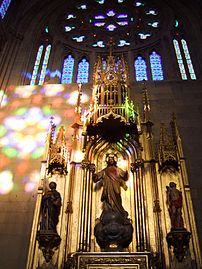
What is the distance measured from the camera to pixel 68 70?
14.5 meters

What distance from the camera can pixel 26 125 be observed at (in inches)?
447

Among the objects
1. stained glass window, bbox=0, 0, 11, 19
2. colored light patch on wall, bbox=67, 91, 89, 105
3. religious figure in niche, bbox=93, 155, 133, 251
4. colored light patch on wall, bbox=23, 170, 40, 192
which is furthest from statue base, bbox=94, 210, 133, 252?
stained glass window, bbox=0, 0, 11, 19

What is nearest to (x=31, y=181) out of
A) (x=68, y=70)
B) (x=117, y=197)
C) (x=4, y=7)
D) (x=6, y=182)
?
(x=6, y=182)

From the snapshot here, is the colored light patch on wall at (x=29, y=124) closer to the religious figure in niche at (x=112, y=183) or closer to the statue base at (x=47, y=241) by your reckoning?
the religious figure in niche at (x=112, y=183)

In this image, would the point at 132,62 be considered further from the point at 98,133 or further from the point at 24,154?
the point at 24,154

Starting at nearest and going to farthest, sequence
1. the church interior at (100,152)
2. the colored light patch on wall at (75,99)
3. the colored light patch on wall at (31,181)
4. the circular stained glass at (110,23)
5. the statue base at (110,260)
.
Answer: the statue base at (110,260), the church interior at (100,152), the colored light patch on wall at (31,181), the colored light patch on wall at (75,99), the circular stained glass at (110,23)

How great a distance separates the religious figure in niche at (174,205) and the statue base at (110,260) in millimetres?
1009

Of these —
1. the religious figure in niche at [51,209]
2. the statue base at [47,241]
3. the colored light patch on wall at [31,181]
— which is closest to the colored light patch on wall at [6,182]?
the colored light patch on wall at [31,181]

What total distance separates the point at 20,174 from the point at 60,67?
579 centimetres

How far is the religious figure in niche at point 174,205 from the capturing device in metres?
8.02

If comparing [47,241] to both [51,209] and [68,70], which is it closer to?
[51,209]

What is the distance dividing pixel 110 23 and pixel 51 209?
36.4 feet

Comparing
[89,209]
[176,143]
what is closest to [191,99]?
[176,143]

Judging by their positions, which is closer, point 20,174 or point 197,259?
point 197,259
